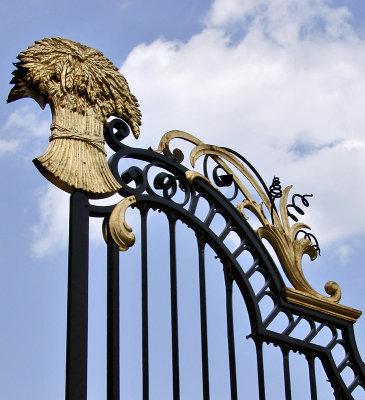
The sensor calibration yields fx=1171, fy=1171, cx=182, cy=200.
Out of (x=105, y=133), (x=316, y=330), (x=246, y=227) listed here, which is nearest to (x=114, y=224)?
(x=105, y=133)

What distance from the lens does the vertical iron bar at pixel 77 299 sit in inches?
201

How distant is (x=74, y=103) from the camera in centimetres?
589

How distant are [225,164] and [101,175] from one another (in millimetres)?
1020

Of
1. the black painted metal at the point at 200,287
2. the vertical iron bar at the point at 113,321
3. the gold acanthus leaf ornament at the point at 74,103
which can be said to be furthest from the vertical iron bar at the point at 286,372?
the gold acanthus leaf ornament at the point at 74,103

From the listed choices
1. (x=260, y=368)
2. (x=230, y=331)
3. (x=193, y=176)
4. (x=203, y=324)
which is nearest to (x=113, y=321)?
(x=203, y=324)

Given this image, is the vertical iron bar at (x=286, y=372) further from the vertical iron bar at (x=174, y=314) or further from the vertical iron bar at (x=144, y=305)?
the vertical iron bar at (x=144, y=305)

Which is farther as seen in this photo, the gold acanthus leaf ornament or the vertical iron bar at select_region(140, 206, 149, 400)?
the gold acanthus leaf ornament

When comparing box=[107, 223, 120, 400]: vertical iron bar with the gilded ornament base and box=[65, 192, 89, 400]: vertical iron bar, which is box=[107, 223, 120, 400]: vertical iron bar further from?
the gilded ornament base

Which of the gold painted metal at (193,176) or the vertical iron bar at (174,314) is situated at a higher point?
the gold painted metal at (193,176)

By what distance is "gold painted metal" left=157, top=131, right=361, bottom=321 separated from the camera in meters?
6.42

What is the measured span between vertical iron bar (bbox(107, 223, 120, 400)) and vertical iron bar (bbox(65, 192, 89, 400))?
0.47 feet

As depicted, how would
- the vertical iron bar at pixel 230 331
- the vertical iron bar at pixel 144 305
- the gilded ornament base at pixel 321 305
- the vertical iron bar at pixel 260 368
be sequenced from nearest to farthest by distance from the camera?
the vertical iron bar at pixel 144 305
the vertical iron bar at pixel 230 331
the vertical iron bar at pixel 260 368
the gilded ornament base at pixel 321 305

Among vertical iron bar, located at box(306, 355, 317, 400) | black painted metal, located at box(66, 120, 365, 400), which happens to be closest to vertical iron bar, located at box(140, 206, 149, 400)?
black painted metal, located at box(66, 120, 365, 400)

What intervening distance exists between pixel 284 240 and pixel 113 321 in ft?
4.92
